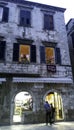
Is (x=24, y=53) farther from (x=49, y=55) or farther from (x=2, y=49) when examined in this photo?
(x=49, y=55)

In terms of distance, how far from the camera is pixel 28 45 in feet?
46.9

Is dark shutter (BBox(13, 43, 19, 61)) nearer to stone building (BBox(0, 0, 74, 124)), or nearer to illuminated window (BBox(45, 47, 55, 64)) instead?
stone building (BBox(0, 0, 74, 124))

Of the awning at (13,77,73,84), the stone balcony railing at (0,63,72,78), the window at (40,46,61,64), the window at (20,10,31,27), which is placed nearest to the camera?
the awning at (13,77,73,84)

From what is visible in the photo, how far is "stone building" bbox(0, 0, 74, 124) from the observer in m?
12.4

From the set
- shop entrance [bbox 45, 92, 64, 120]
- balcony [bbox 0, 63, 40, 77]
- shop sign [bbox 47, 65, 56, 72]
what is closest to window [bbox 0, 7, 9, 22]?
balcony [bbox 0, 63, 40, 77]

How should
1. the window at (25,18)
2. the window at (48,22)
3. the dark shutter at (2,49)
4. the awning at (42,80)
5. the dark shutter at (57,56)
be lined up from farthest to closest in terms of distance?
the window at (48,22) < the window at (25,18) < the dark shutter at (57,56) < the dark shutter at (2,49) < the awning at (42,80)

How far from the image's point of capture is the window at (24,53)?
13581 mm

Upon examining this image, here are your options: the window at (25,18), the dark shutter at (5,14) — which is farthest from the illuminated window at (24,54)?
the dark shutter at (5,14)

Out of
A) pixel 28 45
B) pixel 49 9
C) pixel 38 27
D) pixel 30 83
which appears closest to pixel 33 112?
pixel 30 83

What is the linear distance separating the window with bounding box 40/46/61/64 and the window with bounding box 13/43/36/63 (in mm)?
753

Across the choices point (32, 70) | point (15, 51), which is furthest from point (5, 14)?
point (32, 70)

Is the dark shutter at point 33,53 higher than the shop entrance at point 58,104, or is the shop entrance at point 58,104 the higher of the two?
the dark shutter at point 33,53

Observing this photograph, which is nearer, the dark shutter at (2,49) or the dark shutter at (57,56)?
the dark shutter at (2,49)

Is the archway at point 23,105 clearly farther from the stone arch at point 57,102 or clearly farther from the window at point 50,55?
the window at point 50,55
